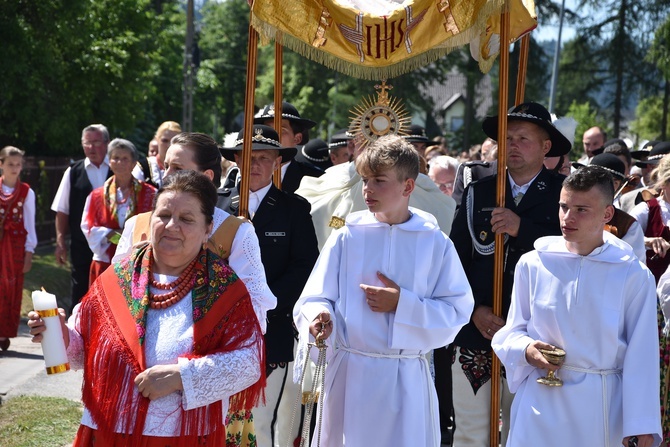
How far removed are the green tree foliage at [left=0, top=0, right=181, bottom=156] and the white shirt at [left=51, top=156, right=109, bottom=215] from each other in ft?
25.0

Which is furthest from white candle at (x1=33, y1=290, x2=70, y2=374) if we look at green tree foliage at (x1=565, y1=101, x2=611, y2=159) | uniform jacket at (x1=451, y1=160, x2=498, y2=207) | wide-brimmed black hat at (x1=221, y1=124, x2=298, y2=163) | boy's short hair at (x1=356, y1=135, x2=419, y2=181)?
green tree foliage at (x1=565, y1=101, x2=611, y2=159)

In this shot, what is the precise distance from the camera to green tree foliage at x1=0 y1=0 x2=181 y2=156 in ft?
60.6

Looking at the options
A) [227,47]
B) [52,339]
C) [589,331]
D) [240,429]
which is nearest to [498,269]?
[589,331]

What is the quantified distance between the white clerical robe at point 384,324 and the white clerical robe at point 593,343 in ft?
1.44

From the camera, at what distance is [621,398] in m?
5.12

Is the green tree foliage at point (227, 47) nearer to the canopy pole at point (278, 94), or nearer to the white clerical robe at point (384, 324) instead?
the canopy pole at point (278, 94)

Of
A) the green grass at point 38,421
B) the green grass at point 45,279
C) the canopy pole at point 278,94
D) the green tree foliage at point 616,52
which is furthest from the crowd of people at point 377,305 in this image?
the green tree foliage at point 616,52

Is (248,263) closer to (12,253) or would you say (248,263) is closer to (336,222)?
(336,222)

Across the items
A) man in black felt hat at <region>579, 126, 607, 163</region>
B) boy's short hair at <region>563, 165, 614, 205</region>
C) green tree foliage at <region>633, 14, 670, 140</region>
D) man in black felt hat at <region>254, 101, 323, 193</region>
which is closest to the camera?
boy's short hair at <region>563, 165, 614, 205</region>

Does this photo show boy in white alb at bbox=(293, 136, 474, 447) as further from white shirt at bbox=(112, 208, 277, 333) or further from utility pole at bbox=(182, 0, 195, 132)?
utility pole at bbox=(182, 0, 195, 132)

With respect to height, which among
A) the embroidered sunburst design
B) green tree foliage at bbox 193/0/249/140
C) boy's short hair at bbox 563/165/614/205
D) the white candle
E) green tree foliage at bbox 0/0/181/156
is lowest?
the white candle

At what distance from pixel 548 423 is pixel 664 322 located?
5.59 ft

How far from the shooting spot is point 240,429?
192 inches

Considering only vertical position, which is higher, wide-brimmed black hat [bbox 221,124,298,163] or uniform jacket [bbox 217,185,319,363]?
wide-brimmed black hat [bbox 221,124,298,163]
